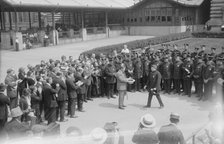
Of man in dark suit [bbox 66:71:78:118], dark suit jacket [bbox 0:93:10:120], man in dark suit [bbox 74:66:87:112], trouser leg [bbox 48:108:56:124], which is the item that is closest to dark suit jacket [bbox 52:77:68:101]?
man in dark suit [bbox 66:71:78:118]

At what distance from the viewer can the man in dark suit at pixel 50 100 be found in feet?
32.2

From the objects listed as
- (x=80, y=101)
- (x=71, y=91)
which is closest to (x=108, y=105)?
(x=80, y=101)

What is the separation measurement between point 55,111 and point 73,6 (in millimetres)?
25481

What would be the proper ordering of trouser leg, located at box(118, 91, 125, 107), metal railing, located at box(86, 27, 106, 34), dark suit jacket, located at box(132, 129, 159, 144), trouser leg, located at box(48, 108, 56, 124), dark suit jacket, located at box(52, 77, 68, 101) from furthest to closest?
metal railing, located at box(86, 27, 106, 34), trouser leg, located at box(118, 91, 125, 107), dark suit jacket, located at box(52, 77, 68, 101), trouser leg, located at box(48, 108, 56, 124), dark suit jacket, located at box(132, 129, 159, 144)

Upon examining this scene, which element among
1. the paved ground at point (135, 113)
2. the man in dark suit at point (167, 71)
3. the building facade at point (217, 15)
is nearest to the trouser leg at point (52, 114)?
the paved ground at point (135, 113)

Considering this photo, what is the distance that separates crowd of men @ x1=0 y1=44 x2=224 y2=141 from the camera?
9.98m

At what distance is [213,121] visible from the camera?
22.7 feet

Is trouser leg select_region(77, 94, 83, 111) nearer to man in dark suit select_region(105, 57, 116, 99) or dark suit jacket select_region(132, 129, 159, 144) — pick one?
man in dark suit select_region(105, 57, 116, 99)

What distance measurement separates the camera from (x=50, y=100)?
986 centimetres

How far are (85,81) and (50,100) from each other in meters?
2.34

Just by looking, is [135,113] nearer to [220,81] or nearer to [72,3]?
[220,81]

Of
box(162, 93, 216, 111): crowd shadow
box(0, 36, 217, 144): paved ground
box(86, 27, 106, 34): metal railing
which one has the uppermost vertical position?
box(86, 27, 106, 34): metal railing

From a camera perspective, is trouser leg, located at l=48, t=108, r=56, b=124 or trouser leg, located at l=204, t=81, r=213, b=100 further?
trouser leg, located at l=204, t=81, r=213, b=100

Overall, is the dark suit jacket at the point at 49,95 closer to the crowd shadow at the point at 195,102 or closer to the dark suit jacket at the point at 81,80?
the dark suit jacket at the point at 81,80
